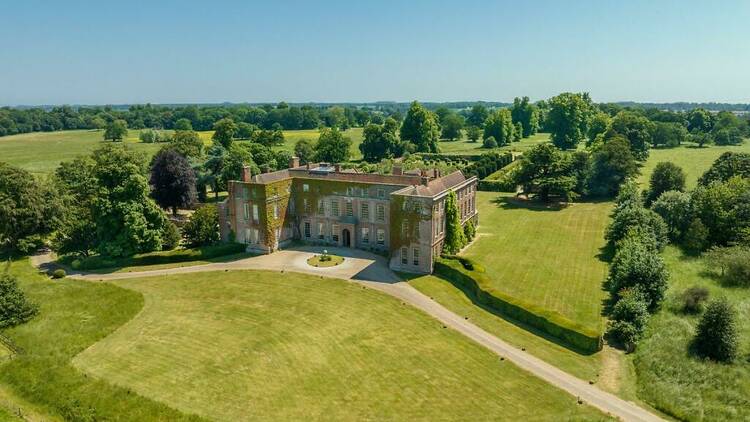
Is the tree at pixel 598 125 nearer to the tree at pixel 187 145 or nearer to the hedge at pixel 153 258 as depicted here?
the tree at pixel 187 145

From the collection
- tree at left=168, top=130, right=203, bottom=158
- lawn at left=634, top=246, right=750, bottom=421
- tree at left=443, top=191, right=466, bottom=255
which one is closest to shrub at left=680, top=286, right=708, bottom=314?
lawn at left=634, top=246, right=750, bottom=421

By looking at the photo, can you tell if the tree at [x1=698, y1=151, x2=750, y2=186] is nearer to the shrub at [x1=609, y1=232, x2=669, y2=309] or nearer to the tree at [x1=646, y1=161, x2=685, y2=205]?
the tree at [x1=646, y1=161, x2=685, y2=205]

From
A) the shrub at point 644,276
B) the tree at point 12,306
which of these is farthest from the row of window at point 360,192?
the tree at point 12,306

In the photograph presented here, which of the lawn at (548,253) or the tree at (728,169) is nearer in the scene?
the lawn at (548,253)

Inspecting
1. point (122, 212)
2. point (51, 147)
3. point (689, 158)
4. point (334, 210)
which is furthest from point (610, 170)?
point (51, 147)

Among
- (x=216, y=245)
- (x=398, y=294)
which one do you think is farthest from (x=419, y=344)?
(x=216, y=245)
